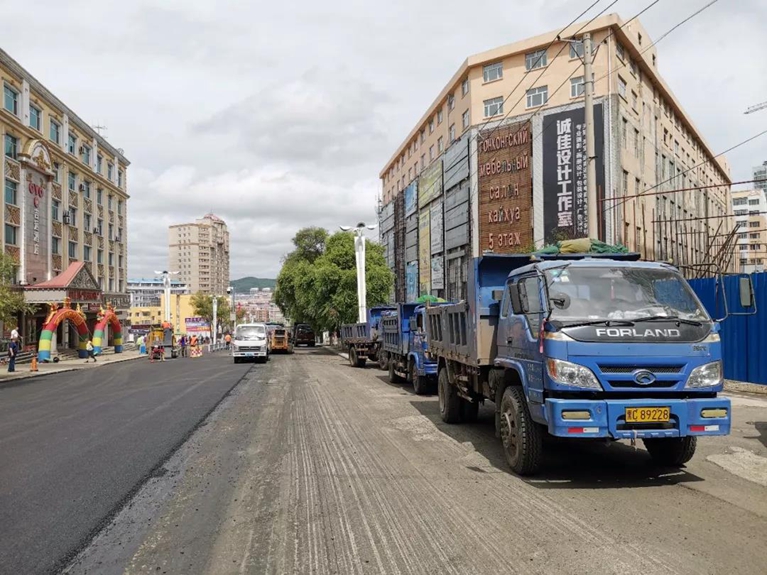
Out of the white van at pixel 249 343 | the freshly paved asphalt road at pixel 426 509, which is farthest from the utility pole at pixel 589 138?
the white van at pixel 249 343

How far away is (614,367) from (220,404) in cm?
974

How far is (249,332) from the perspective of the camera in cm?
2852

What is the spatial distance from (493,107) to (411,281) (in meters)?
20.4

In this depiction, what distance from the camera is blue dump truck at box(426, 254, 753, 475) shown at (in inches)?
223

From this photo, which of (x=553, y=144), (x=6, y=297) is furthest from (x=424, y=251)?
(x=6, y=297)

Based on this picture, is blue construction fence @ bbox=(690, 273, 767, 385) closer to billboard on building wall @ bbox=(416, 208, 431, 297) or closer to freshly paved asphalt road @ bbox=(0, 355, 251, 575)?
freshly paved asphalt road @ bbox=(0, 355, 251, 575)

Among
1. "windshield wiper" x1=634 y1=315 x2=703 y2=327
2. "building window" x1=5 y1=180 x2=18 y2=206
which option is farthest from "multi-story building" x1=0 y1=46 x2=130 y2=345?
"windshield wiper" x1=634 y1=315 x2=703 y2=327

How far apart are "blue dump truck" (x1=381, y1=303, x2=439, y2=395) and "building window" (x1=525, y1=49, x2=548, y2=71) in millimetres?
24762

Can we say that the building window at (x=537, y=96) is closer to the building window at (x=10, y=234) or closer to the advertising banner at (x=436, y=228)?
the advertising banner at (x=436, y=228)

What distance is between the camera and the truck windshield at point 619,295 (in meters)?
6.03

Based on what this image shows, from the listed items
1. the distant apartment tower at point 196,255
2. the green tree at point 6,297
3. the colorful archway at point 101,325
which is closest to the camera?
the green tree at point 6,297

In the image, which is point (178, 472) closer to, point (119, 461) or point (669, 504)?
point (119, 461)

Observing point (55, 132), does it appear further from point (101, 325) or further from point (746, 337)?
point (746, 337)

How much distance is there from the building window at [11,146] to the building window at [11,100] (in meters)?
1.54
